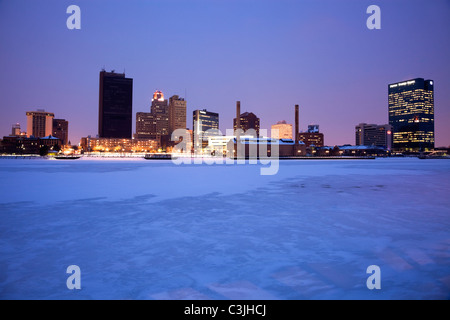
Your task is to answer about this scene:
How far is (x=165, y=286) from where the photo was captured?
3.91 m

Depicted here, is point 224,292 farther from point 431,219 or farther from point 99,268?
point 431,219

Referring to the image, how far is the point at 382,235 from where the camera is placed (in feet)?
21.5

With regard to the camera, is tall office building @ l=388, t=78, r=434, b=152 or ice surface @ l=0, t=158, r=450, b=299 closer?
ice surface @ l=0, t=158, r=450, b=299

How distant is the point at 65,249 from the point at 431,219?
9406mm

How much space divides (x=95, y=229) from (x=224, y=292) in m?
4.49

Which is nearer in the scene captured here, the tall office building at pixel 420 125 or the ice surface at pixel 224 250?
the ice surface at pixel 224 250

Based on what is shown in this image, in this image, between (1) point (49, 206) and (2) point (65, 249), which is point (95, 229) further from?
(1) point (49, 206)

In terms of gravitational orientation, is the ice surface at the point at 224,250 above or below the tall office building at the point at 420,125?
below

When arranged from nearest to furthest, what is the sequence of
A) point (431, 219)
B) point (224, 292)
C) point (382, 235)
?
point (224, 292) < point (382, 235) < point (431, 219)

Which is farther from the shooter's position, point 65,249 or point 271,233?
point 271,233

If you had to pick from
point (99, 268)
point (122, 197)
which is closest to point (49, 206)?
point (122, 197)

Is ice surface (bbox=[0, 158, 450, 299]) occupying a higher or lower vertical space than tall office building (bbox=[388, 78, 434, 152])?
lower

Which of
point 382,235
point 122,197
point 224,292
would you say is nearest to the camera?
point 224,292

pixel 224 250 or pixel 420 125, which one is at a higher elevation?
pixel 420 125
